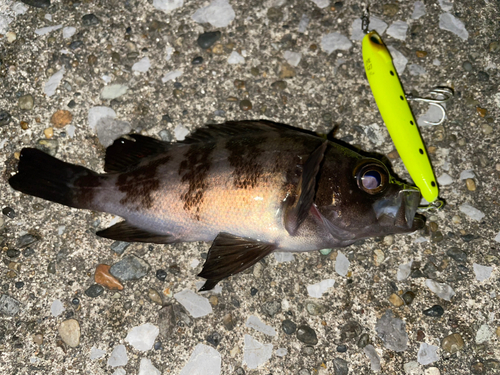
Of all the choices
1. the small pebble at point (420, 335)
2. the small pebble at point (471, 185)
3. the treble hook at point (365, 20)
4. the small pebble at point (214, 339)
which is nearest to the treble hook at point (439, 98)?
the small pebble at point (471, 185)

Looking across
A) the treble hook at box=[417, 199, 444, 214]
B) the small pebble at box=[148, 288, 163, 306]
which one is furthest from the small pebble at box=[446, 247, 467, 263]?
the small pebble at box=[148, 288, 163, 306]

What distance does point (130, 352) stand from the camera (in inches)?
105

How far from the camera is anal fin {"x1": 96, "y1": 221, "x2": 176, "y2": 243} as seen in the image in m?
2.59

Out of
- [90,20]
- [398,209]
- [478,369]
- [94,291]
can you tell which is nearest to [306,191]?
[398,209]

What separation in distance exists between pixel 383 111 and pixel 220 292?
5.79 feet

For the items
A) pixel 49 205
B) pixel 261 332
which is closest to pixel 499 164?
pixel 261 332

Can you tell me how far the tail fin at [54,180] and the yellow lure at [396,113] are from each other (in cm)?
211

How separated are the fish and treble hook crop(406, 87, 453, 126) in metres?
0.92

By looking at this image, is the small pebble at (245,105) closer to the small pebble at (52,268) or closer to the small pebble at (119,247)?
the small pebble at (119,247)

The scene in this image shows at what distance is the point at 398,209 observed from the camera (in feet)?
7.68

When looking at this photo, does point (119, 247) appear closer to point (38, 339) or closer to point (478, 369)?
point (38, 339)

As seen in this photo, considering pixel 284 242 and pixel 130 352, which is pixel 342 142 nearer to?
pixel 284 242

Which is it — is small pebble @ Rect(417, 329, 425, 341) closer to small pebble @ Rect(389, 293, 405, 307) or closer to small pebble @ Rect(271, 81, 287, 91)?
small pebble @ Rect(389, 293, 405, 307)

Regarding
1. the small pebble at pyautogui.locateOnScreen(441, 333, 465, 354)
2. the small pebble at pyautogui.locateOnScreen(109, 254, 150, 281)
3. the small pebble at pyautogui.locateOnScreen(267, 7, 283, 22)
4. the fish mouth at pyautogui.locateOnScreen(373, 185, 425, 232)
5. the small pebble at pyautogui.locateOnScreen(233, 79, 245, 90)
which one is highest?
the small pebble at pyautogui.locateOnScreen(267, 7, 283, 22)
